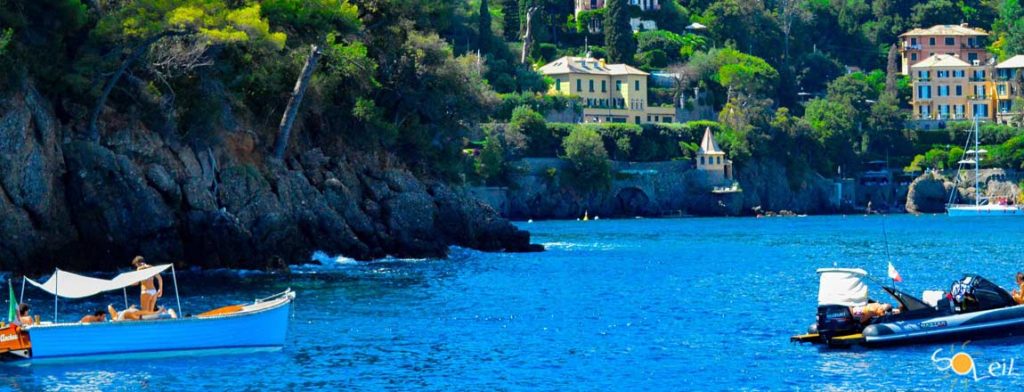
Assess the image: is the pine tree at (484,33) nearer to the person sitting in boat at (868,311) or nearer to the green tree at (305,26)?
the green tree at (305,26)

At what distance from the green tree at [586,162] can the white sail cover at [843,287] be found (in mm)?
98349

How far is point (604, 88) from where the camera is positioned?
16100 cm

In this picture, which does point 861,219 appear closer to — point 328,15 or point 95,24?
point 328,15

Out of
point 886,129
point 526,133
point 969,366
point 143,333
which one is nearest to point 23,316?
point 143,333

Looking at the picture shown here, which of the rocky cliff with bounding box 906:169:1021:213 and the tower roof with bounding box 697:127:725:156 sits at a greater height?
the tower roof with bounding box 697:127:725:156

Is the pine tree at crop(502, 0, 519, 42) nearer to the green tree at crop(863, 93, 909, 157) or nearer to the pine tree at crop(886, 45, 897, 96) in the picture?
the green tree at crop(863, 93, 909, 157)

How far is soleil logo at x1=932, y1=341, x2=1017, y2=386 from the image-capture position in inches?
1531

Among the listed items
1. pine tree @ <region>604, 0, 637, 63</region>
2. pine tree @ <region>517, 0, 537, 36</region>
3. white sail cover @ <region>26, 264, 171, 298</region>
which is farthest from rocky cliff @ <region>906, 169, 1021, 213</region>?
white sail cover @ <region>26, 264, 171, 298</region>

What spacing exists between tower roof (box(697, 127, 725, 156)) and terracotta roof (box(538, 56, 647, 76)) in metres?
10.1

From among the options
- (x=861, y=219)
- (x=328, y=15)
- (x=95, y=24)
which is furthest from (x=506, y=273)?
(x=861, y=219)

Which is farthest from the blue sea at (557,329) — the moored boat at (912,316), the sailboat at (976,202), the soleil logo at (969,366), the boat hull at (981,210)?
the sailboat at (976,202)

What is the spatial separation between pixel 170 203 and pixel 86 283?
2116 centimetres

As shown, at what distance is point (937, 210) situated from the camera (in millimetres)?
162125

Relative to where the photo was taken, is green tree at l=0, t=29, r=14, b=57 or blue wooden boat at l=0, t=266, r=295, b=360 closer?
blue wooden boat at l=0, t=266, r=295, b=360
